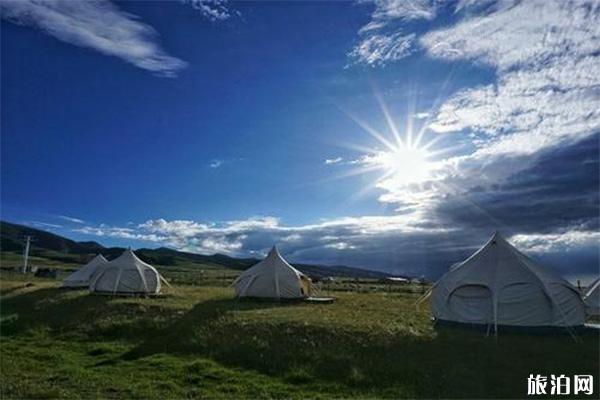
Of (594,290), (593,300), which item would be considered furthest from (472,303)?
(594,290)

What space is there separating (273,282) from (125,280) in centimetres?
1310

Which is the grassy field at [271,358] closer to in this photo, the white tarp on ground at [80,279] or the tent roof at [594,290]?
the tent roof at [594,290]

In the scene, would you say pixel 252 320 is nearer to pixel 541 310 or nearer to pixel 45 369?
pixel 45 369

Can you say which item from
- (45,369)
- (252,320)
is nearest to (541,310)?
(252,320)

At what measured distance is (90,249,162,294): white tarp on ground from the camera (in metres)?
43.0

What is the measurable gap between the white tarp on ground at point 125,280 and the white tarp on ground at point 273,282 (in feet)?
26.7

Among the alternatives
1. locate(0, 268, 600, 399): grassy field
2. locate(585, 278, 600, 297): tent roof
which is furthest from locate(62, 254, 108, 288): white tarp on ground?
locate(585, 278, 600, 297): tent roof

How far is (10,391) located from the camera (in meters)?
13.8

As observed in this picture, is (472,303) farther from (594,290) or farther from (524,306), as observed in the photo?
(594,290)

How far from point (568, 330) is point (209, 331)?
15.6 meters

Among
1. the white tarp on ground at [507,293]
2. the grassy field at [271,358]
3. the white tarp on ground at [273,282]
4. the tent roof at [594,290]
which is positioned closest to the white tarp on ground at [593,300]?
the tent roof at [594,290]

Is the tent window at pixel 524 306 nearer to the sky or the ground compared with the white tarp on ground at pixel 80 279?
nearer to the sky

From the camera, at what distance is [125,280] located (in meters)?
43.4

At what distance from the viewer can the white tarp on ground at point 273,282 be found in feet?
129
